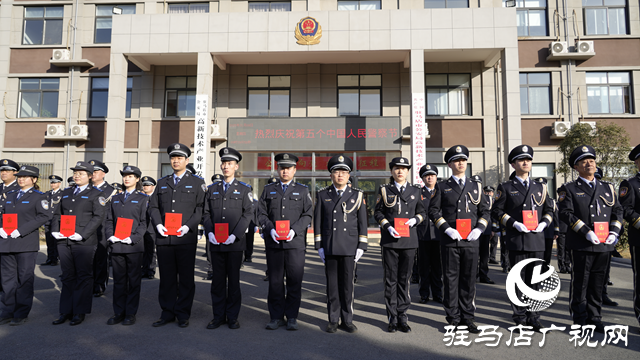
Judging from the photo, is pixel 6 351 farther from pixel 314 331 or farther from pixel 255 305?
pixel 314 331

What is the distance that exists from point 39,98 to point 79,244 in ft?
56.2

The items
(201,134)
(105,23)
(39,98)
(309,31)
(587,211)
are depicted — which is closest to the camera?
(587,211)

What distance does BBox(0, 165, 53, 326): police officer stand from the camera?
16.5 ft

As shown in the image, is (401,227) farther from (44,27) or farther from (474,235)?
(44,27)

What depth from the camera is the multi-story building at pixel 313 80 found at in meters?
15.2

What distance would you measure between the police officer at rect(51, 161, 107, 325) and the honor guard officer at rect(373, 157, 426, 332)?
4.01 metres

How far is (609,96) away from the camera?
1644 centimetres

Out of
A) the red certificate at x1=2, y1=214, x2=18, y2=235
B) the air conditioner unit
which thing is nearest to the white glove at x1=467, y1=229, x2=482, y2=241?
the red certificate at x1=2, y1=214, x2=18, y2=235

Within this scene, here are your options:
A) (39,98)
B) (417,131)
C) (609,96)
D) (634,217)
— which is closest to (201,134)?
(417,131)

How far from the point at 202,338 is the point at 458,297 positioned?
3238 millimetres

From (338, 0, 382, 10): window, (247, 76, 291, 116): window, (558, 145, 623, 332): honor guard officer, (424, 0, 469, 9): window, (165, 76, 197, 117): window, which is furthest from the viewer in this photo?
(165, 76, 197, 117): window

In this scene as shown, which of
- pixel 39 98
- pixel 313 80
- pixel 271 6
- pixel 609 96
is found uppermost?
pixel 271 6

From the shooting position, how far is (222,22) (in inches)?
614

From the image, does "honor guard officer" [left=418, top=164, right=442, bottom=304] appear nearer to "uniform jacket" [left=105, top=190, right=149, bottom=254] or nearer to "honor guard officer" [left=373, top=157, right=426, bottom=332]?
"honor guard officer" [left=373, top=157, right=426, bottom=332]
